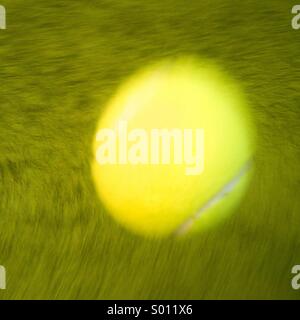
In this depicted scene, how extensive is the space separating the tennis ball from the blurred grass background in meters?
0.04

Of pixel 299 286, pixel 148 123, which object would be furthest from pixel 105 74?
pixel 299 286

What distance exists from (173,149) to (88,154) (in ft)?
0.88

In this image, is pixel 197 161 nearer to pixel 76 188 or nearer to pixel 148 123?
pixel 148 123

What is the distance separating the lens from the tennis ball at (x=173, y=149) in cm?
141

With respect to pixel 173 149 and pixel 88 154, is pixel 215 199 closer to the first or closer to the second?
pixel 173 149

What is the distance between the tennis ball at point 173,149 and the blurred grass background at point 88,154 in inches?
1.6

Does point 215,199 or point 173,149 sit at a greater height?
point 173,149

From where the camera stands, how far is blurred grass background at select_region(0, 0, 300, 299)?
1401mm

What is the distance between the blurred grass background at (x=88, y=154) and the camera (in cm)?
140

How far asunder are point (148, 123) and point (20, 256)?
0.58m

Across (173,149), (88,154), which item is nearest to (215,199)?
(173,149)

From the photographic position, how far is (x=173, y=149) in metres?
1.41

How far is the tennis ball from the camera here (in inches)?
55.6

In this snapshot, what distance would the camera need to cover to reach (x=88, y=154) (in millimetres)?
1415
